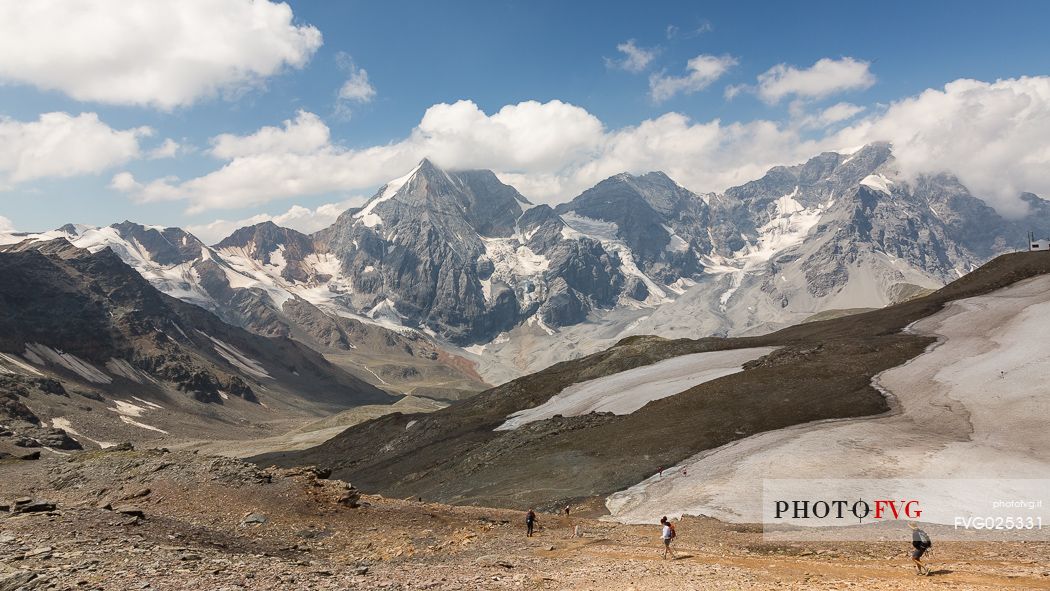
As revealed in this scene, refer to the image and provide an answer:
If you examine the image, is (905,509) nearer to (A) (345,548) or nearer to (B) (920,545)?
(B) (920,545)

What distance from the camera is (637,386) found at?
Answer: 98.8 meters

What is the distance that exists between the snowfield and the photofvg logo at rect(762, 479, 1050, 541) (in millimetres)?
958

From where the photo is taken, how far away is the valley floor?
21484 mm

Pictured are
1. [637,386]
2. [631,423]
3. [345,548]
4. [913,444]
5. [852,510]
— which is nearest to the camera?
[345,548]

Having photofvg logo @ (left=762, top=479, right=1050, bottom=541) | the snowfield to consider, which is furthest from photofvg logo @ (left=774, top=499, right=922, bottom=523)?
the snowfield

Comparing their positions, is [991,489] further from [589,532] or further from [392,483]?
[392,483]

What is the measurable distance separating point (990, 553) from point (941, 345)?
2521 inches

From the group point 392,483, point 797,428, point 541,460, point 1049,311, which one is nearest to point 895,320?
point 1049,311

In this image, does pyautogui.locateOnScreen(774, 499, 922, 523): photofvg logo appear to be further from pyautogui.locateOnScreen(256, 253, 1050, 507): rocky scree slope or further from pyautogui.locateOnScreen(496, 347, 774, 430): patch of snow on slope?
Answer: pyautogui.locateOnScreen(496, 347, 774, 430): patch of snow on slope

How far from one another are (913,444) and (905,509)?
44.6 ft

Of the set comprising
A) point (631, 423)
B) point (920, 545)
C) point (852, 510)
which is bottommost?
point (852, 510)

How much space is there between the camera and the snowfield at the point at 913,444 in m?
45.9

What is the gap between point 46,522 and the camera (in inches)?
1021

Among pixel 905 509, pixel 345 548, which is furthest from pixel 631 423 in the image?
pixel 345 548
